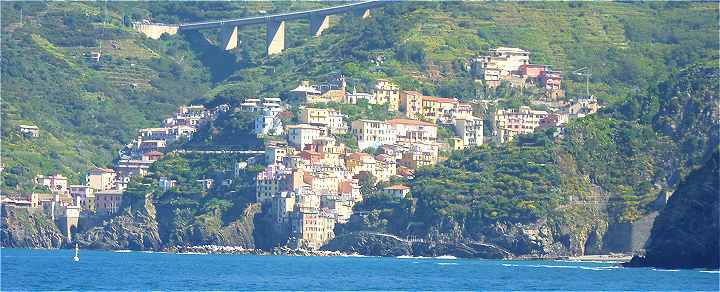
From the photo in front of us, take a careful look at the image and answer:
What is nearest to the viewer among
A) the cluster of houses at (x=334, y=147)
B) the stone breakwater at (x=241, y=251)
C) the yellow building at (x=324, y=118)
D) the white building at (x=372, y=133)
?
the stone breakwater at (x=241, y=251)

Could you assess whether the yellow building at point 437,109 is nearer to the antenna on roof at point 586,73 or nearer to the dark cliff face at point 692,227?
the antenna on roof at point 586,73

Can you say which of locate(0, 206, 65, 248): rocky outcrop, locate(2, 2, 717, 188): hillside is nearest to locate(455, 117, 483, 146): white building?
locate(2, 2, 717, 188): hillside

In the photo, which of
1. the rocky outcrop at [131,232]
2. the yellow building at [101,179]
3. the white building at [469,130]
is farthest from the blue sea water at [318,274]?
the white building at [469,130]

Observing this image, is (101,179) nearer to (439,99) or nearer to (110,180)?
(110,180)

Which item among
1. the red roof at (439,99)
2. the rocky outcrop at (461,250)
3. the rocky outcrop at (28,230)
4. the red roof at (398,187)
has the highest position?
the red roof at (439,99)

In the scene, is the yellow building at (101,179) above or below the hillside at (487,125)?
below

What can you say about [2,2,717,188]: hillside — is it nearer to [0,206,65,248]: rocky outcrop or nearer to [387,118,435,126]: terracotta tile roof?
[387,118,435,126]: terracotta tile roof
